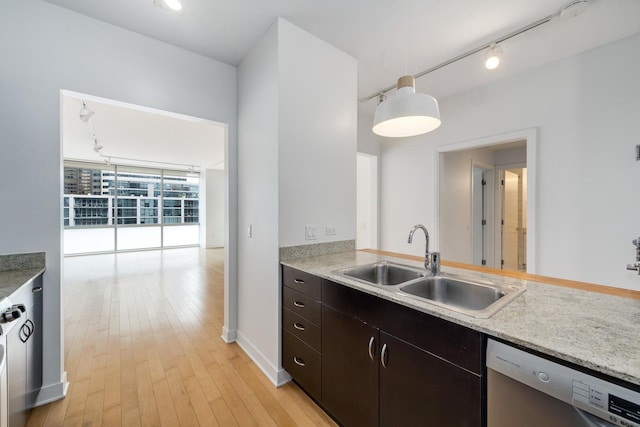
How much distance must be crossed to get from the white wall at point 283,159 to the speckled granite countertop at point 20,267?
1392 millimetres

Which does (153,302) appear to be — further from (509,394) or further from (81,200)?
(81,200)

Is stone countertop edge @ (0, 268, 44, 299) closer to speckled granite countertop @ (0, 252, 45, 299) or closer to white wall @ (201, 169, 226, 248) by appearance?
speckled granite countertop @ (0, 252, 45, 299)

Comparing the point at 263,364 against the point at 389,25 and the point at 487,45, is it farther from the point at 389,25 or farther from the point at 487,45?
the point at 487,45

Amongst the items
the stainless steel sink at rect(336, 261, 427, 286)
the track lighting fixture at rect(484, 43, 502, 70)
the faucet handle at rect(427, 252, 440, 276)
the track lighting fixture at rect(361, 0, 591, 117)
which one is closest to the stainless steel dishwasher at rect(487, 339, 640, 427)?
the faucet handle at rect(427, 252, 440, 276)

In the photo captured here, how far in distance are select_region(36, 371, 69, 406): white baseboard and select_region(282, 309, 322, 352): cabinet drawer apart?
1.64 m

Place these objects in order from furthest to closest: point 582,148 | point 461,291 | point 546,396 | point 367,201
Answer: point 367,201 → point 582,148 → point 461,291 → point 546,396

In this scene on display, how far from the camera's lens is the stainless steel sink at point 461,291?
1.34 metres

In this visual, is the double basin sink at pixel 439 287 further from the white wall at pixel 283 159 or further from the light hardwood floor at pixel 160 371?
the light hardwood floor at pixel 160 371

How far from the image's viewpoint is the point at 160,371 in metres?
2.10

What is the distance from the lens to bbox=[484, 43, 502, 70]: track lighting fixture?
2176mm

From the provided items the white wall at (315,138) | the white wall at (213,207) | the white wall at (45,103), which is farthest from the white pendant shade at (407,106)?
A: the white wall at (213,207)

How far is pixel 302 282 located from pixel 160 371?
4.94 ft

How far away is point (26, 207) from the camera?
1.72 metres

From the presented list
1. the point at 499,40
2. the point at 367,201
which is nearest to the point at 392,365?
the point at 499,40
